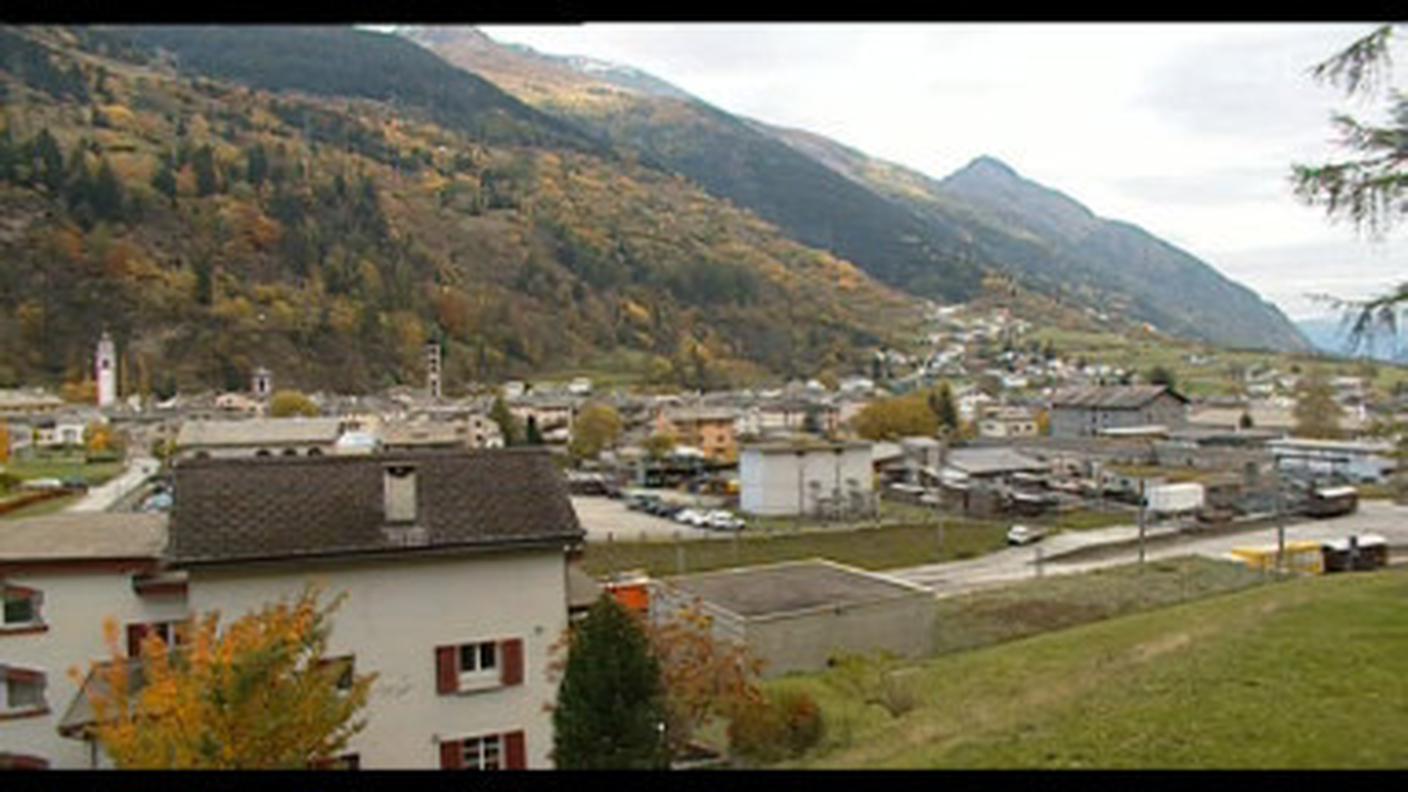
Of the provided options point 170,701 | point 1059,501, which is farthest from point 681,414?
point 170,701

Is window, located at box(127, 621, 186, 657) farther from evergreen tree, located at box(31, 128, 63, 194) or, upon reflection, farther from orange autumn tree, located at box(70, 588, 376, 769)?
evergreen tree, located at box(31, 128, 63, 194)

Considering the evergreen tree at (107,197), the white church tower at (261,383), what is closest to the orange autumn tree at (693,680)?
the white church tower at (261,383)

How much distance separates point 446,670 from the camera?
13.0m

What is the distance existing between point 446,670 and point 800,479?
36.8 meters

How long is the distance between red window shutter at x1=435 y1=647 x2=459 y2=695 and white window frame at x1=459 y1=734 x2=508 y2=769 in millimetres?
646

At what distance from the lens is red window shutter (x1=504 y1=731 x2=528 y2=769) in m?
13.2

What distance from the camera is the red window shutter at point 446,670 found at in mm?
12984

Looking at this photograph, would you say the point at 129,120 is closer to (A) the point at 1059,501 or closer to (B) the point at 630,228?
(B) the point at 630,228

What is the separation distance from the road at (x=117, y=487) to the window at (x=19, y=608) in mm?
22229

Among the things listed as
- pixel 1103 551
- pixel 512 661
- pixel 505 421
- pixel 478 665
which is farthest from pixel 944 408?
pixel 478 665

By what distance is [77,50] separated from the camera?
171 m

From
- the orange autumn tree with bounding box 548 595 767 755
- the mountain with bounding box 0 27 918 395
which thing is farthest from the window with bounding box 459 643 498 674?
the mountain with bounding box 0 27 918 395

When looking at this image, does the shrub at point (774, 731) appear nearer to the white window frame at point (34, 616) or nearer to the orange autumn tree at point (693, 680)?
the orange autumn tree at point (693, 680)

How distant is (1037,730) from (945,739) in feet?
2.82
